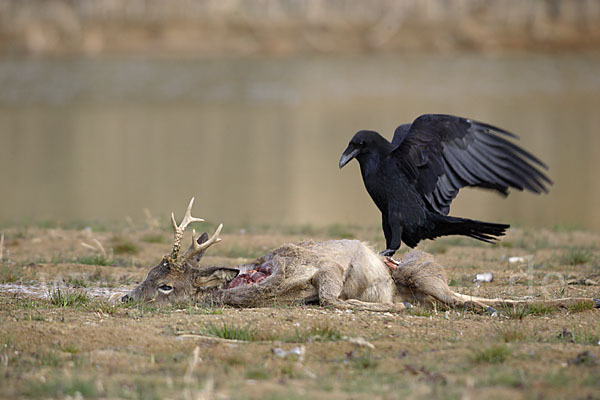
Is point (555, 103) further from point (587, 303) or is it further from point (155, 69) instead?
point (587, 303)

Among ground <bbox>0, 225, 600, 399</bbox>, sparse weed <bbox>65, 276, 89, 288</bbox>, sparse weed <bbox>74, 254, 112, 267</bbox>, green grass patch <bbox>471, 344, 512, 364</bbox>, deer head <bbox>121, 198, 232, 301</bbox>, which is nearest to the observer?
ground <bbox>0, 225, 600, 399</bbox>

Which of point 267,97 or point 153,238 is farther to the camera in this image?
point 267,97

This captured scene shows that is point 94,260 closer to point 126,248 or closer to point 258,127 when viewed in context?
point 126,248

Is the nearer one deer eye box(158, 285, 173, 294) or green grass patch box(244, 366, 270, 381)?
green grass patch box(244, 366, 270, 381)

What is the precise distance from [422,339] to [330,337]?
1.94 ft

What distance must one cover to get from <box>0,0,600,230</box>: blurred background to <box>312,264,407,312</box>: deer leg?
5.21m

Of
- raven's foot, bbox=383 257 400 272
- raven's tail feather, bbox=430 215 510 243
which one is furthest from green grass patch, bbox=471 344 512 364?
raven's tail feather, bbox=430 215 510 243

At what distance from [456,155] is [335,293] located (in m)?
1.78

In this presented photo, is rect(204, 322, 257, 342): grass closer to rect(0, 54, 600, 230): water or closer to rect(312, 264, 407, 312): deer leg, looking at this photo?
rect(312, 264, 407, 312): deer leg

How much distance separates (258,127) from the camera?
25.7m

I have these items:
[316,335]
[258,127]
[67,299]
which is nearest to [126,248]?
[67,299]

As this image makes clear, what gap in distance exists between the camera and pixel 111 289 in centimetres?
705

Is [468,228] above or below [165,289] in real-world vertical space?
above

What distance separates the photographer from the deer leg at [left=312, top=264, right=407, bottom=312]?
Answer: 601 cm
